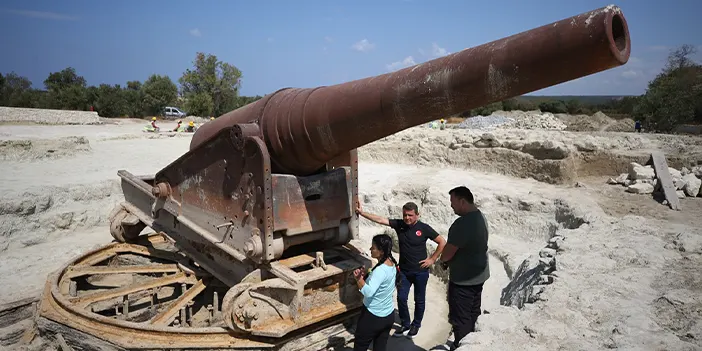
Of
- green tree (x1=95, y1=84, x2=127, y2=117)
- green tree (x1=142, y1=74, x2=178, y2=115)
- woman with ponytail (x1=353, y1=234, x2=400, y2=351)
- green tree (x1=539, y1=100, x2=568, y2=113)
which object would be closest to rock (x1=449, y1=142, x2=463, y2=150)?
woman with ponytail (x1=353, y1=234, x2=400, y2=351)

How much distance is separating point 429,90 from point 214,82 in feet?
143

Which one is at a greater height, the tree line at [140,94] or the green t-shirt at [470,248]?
the tree line at [140,94]

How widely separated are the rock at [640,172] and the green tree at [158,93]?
39.2m

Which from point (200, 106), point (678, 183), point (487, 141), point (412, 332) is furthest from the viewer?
point (200, 106)

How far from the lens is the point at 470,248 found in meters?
3.61

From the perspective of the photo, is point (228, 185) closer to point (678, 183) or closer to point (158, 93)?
point (678, 183)

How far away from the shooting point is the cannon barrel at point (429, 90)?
6.63 ft

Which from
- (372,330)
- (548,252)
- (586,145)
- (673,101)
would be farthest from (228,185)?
(673,101)

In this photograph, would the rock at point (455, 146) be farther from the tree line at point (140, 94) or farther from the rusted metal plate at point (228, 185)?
the tree line at point (140, 94)

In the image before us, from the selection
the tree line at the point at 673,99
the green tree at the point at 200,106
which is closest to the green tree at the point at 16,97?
the green tree at the point at 200,106

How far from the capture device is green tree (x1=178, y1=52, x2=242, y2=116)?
42.8 metres

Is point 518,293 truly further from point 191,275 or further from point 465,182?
point 465,182

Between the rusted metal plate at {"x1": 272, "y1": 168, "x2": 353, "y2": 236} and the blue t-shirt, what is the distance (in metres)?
0.86

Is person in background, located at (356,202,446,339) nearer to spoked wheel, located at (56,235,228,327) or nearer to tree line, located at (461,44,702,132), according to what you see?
spoked wheel, located at (56,235,228,327)
